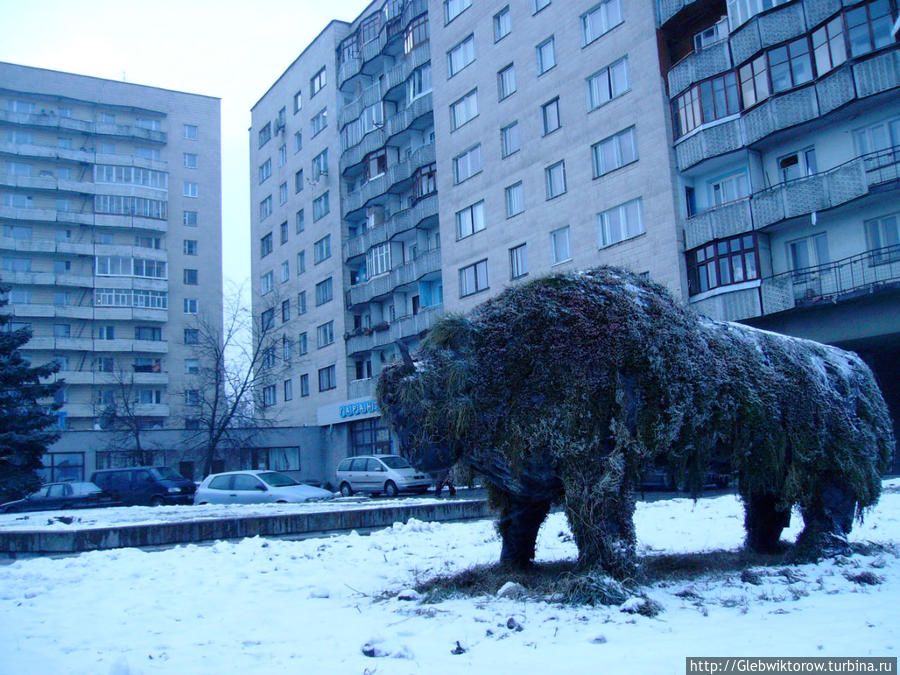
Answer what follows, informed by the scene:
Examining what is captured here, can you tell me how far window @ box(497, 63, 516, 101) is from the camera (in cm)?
3478

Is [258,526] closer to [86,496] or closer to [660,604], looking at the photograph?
[660,604]

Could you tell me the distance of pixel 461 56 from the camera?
38.4 metres

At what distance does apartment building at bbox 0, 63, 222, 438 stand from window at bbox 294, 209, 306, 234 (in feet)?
50.6

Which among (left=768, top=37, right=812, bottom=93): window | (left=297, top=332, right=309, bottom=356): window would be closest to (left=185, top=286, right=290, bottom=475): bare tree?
(left=297, top=332, right=309, bottom=356): window

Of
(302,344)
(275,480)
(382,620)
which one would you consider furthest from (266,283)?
(382,620)

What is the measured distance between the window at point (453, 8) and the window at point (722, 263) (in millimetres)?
19055

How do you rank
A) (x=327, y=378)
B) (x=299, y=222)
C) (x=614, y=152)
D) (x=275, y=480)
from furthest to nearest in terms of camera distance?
(x=299, y=222), (x=327, y=378), (x=614, y=152), (x=275, y=480)

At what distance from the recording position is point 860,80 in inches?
852

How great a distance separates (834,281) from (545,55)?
16.2 meters

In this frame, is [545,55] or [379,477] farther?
[545,55]

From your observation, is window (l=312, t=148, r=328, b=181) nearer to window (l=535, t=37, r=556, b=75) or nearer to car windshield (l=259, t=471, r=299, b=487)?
window (l=535, t=37, r=556, b=75)

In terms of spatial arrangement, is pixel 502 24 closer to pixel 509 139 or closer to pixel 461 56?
pixel 461 56

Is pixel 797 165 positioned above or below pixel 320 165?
below

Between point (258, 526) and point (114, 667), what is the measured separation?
8133mm
